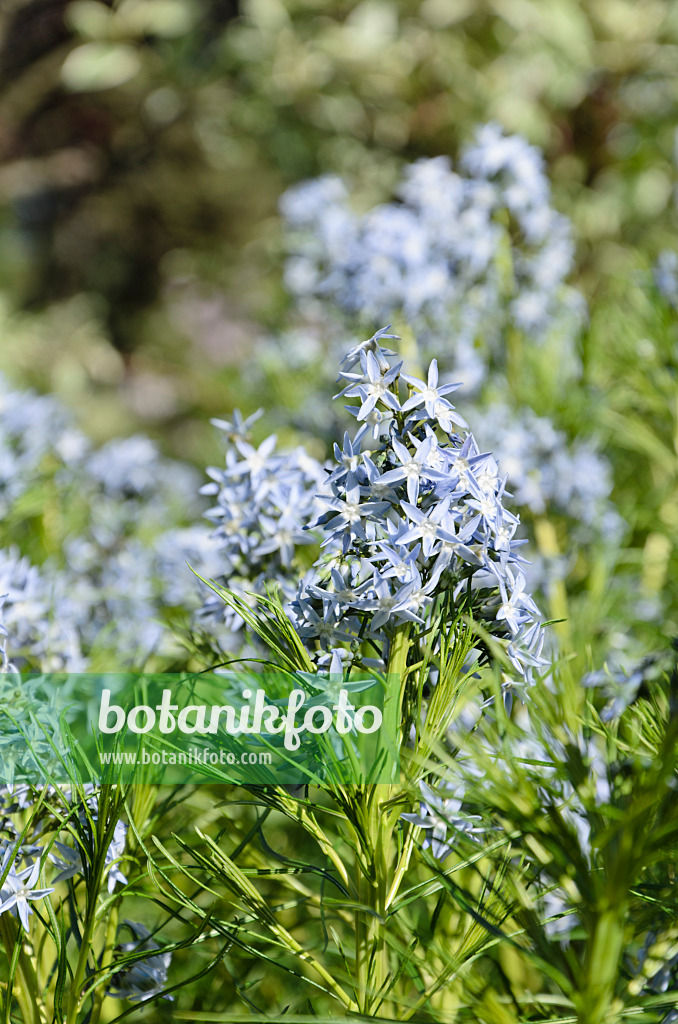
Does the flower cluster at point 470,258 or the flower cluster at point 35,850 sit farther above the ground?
the flower cluster at point 470,258

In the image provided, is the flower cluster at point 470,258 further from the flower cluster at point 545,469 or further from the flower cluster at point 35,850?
the flower cluster at point 35,850

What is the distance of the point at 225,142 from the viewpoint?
1.71 metres

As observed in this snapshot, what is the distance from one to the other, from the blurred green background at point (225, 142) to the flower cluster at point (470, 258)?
31 centimetres

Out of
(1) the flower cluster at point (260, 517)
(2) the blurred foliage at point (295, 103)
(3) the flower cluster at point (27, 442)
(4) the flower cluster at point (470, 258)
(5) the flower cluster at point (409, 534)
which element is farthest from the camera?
(2) the blurred foliage at point (295, 103)

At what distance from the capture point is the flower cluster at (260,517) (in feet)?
1.30

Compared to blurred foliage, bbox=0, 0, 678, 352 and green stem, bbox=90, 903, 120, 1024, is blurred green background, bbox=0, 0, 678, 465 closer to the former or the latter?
blurred foliage, bbox=0, 0, 678, 352

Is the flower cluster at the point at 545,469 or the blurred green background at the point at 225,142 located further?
the blurred green background at the point at 225,142

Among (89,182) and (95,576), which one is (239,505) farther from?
(89,182)

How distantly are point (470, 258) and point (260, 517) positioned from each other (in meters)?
0.45

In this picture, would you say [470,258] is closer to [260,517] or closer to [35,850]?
[260,517]

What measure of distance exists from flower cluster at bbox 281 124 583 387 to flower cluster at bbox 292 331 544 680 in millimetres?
405

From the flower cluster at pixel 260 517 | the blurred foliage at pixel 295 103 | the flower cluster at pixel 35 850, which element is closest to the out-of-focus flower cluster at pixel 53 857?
the flower cluster at pixel 35 850

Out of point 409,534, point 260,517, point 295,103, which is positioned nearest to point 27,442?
point 260,517

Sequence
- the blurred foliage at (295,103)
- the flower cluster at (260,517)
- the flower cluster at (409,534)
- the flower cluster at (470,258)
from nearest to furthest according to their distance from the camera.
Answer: the flower cluster at (409,534) < the flower cluster at (260,517) < the flower cluster at (470,258) < the blurred foliage at (295,103)
